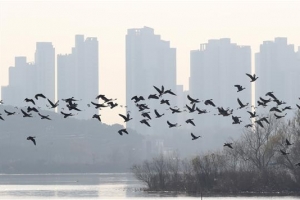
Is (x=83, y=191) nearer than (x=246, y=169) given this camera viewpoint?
No

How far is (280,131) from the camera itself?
7669 cm

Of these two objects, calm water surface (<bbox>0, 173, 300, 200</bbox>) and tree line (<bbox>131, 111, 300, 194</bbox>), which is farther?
calm water surface (<bbox>0, 173, 300, 200</bbox>)

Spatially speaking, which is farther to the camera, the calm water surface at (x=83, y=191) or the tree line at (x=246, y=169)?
the calm water surface at (x=83, y=191)

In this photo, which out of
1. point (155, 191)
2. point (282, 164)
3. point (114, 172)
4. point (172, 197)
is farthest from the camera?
point (114, 172)

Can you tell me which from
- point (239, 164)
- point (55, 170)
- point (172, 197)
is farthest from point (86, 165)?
point (172, 197)

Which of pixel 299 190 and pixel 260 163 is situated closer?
pixel 299 190

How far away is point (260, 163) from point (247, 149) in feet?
9.37

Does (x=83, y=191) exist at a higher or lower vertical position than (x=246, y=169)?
lower

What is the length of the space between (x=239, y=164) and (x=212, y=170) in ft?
26.0

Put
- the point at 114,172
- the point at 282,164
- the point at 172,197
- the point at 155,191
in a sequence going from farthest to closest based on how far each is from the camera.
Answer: the point at 114,172 < the point at 155,191 < the point at 282,164 < the point at 172,197

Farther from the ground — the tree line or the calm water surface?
the tree line

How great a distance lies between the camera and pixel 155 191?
253ft

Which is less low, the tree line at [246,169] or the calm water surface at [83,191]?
the tree line at [246,169]

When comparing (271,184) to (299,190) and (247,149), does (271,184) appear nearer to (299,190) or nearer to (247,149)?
(299,190)
